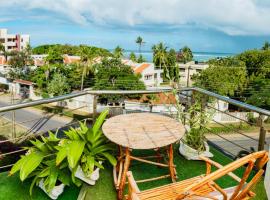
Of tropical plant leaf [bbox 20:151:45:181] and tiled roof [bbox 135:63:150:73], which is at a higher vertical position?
tiled roof [bbox 135:63:150:73]

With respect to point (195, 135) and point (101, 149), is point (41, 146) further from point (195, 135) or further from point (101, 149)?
point (195, 135)

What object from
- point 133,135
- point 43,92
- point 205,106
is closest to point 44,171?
point 133,135

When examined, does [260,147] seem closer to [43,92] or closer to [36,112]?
[36,112]

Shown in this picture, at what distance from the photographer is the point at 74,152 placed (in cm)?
265

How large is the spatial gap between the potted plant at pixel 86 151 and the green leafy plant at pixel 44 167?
3.8 inches

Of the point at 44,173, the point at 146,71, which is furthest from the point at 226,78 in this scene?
the point at 44,173

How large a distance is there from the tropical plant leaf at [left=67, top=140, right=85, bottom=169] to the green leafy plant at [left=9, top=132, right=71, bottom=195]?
18 cm

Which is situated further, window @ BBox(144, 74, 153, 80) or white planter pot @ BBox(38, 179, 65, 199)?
window @ BBox(144, 74, 153, 80)

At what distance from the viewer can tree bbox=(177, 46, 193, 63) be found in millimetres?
65562

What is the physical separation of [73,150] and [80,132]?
1.25 feet

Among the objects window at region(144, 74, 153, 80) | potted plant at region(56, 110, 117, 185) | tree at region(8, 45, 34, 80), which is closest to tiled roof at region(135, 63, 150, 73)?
window at region(144, 74, 153, 80)

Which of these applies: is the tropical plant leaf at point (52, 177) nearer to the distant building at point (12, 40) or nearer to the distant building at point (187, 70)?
the distant building at point (187, 70)

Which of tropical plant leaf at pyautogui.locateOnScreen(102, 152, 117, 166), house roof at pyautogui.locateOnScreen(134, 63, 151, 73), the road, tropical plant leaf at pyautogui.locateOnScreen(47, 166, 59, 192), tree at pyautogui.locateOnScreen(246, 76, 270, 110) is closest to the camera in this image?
tropical plant leaf at pyautogui.locateOnScreen(47, 166, 59, 192)

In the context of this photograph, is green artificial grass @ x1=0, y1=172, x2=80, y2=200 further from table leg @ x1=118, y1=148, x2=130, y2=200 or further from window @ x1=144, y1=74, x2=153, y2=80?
window @ x1=144, y1=74, x2=153, y2=80
